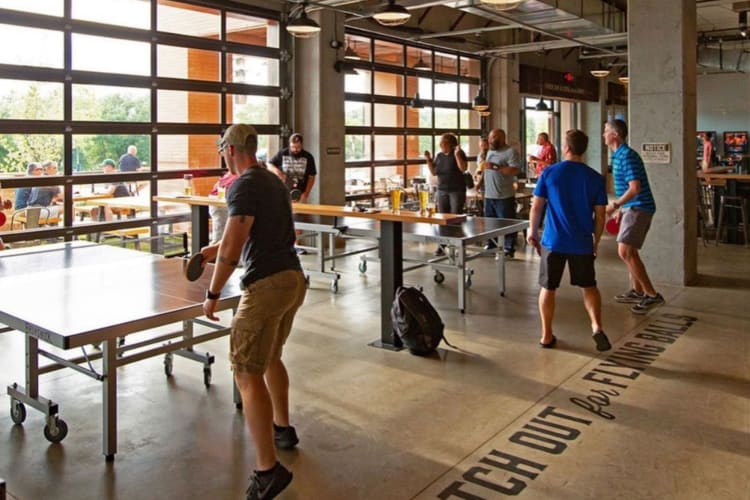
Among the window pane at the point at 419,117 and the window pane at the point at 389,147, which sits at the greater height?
the window pane at the point at 419,117

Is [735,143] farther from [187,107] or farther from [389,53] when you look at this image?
[187,107]

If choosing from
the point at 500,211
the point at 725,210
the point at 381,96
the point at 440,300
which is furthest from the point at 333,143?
the point at 725,210

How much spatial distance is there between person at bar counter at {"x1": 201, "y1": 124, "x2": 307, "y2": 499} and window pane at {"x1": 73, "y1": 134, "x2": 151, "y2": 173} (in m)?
5.01

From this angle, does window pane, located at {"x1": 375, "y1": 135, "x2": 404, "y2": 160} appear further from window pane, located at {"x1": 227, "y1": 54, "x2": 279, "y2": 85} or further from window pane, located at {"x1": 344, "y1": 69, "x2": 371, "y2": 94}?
window pane, located at {"x1": 227, "y1": 54, "x2": 279, "y2": 85}

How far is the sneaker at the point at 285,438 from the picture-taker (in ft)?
11.1

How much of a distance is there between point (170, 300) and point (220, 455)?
0.76 metres

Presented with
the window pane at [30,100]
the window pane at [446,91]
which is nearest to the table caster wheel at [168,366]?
the window pane at [30,100]

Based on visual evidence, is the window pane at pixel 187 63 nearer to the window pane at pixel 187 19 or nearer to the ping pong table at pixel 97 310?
the window pane at pixel 187 19

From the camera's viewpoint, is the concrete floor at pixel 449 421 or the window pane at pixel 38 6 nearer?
the concrete floor at pixel 449 421

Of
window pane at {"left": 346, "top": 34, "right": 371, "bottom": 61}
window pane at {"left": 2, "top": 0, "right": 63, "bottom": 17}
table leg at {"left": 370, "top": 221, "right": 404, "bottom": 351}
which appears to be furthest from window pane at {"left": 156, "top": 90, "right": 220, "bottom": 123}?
table leg at {"left": 370, "top": 221, "right": 404, "bottom": 351}

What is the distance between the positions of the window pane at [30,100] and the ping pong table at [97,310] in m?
2.82

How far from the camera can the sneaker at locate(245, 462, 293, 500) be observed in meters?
2.84

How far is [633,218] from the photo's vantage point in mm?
6059

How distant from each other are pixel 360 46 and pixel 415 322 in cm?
735
